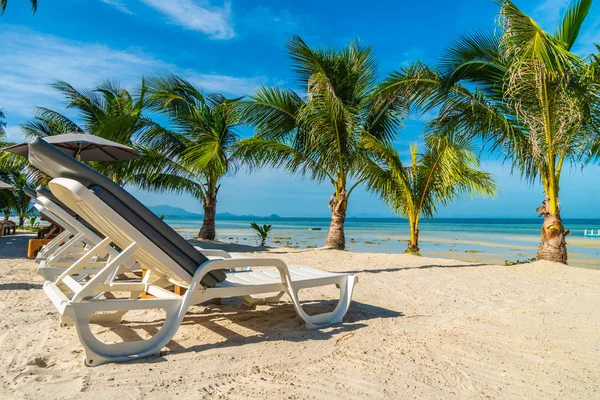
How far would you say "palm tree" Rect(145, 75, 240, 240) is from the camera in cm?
1196

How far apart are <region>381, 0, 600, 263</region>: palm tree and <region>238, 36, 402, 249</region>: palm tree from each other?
1.76 m

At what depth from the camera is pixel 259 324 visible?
11.0 ft

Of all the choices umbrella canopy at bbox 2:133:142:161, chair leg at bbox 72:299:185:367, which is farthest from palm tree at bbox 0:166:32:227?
chair leg at bbox 72:299:185:367

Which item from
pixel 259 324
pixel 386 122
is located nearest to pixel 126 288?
pixel 259 324

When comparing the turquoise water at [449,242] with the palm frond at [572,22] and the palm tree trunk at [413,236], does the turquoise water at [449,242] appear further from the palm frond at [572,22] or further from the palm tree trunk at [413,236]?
the palm frond at [572,22]

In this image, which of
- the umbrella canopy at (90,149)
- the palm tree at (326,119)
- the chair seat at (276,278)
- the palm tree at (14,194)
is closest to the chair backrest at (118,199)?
the chair seat at (276,278)

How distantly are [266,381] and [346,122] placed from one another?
311 inches

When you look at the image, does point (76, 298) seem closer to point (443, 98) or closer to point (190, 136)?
point (443, 98)

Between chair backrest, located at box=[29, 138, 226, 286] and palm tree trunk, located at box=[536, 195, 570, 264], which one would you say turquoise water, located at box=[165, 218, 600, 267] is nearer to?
palm tree trunk, located at box=[536, 195, 570, 264]

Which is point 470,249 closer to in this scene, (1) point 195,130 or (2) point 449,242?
(2) point 449,242

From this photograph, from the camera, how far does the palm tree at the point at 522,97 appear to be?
6648 mm

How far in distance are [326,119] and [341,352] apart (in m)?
7.42

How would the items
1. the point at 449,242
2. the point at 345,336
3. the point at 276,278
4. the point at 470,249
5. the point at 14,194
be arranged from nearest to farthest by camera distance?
1. the point at 345,336
2. the point at 276,278
3. the point at 470,249
4. the point at 14,194
5. the point at 449,242

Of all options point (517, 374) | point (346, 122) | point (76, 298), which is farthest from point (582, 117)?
point (76, 298)
